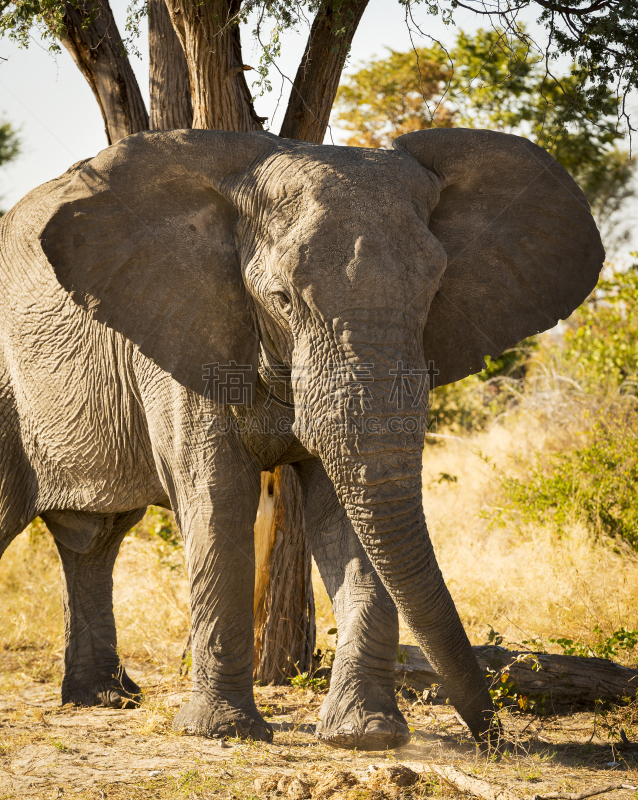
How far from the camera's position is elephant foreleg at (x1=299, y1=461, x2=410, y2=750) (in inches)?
159

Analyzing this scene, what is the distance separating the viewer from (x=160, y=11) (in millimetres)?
5758

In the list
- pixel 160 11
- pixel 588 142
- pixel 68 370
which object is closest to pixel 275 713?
pixel 68 370

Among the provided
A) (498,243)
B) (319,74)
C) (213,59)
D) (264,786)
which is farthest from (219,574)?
(319,74)

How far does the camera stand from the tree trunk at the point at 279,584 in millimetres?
5754

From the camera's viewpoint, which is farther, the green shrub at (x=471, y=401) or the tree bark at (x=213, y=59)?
the green shrub at (x=471, y=401)

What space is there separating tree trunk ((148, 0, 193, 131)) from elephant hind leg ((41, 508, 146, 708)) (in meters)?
2.51

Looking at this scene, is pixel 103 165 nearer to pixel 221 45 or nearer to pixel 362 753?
pixel 221 45

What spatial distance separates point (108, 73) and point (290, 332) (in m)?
3.07

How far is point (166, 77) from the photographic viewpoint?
5.77m

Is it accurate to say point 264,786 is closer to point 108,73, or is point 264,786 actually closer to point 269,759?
point 269,759

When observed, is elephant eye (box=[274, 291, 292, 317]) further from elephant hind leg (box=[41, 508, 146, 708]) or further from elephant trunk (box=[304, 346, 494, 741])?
elephant hind leg (box=[41, 508, 146, 708])

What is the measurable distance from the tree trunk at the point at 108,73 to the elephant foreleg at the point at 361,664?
3.20 m

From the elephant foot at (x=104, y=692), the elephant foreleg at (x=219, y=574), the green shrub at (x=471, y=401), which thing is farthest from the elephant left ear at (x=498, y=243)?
the green shrub at (x=471, y=401)

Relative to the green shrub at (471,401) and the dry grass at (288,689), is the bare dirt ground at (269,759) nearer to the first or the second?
the dry grass at (288,689)
